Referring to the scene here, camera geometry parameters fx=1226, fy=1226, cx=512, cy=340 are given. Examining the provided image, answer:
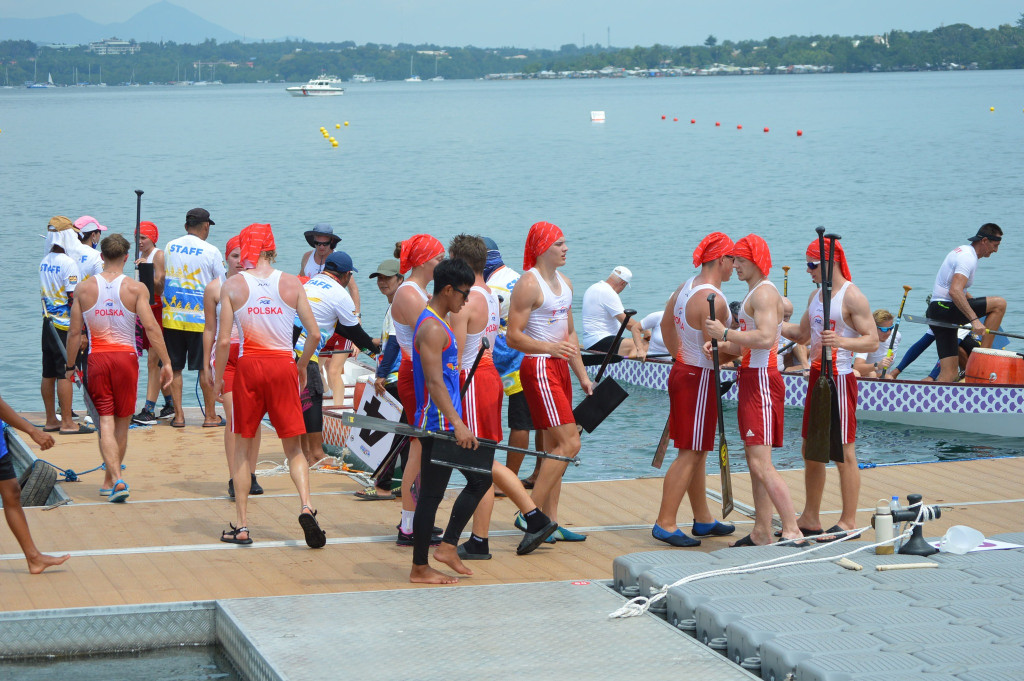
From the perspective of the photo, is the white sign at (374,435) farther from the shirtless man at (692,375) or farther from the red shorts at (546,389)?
the shirtless man at (692,375)

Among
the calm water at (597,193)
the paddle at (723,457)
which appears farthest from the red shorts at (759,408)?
the calm water at (597,193)

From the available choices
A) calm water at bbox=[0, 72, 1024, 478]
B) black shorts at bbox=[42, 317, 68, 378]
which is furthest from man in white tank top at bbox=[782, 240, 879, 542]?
black shorts at bbox=[42, 317, 68, 378]

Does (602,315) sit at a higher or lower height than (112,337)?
lower

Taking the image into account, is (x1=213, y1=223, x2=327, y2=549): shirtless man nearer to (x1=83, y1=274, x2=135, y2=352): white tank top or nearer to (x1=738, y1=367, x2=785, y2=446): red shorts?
(x1=83, y1=274, x2=135, y2=352): white tank top

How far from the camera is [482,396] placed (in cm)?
672

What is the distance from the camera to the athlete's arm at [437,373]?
251 inches

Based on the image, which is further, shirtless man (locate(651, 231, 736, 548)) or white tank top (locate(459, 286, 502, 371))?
shirtless man (locate(651, 231, 736, 548))

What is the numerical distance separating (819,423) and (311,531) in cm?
308

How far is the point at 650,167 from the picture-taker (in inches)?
2623

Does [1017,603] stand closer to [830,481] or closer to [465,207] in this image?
[830,481]

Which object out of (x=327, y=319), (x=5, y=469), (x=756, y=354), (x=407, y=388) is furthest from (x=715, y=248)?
(x=5, y=469)

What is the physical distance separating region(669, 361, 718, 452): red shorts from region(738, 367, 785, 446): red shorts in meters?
0.18

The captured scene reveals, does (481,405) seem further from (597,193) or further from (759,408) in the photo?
(597,193)

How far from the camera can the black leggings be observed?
21.6 ft
